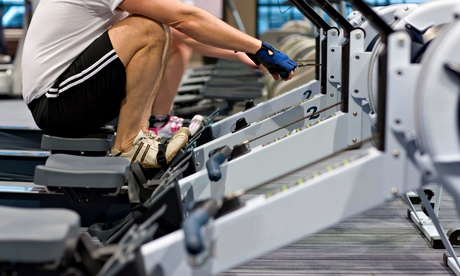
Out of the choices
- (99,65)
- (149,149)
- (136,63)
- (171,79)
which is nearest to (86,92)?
(99,65)

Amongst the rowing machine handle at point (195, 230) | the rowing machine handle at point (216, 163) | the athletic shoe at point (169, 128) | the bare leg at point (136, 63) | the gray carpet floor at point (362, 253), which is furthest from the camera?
the athletic shoe at point (169, 128)

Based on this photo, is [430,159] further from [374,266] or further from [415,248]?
[415,248]

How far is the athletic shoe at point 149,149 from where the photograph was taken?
276 centimetres

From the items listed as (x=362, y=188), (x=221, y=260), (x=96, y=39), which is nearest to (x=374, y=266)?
(x=362, y=188)

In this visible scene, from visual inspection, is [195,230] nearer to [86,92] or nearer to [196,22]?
[196,22]

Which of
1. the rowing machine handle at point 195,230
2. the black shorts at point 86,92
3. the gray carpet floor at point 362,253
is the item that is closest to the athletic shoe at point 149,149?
the black shorts at point 86,92

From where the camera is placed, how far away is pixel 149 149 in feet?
9.09

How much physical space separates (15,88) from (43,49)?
5438 millimetres

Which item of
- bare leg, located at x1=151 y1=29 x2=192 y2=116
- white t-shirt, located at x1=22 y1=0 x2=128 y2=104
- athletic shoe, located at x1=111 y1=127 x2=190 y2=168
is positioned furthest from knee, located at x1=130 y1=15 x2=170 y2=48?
bare leg, located at x1=151 y1=29 x2=192 y2=116

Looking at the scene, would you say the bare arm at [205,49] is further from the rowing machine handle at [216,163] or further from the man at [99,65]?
the rowing machine handle at [216,163]

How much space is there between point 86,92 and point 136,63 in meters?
0.24

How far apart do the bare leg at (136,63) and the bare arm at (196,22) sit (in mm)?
97

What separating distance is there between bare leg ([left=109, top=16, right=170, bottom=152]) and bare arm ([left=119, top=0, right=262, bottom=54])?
97 mm

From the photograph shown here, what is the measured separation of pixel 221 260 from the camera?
155 centimetres
